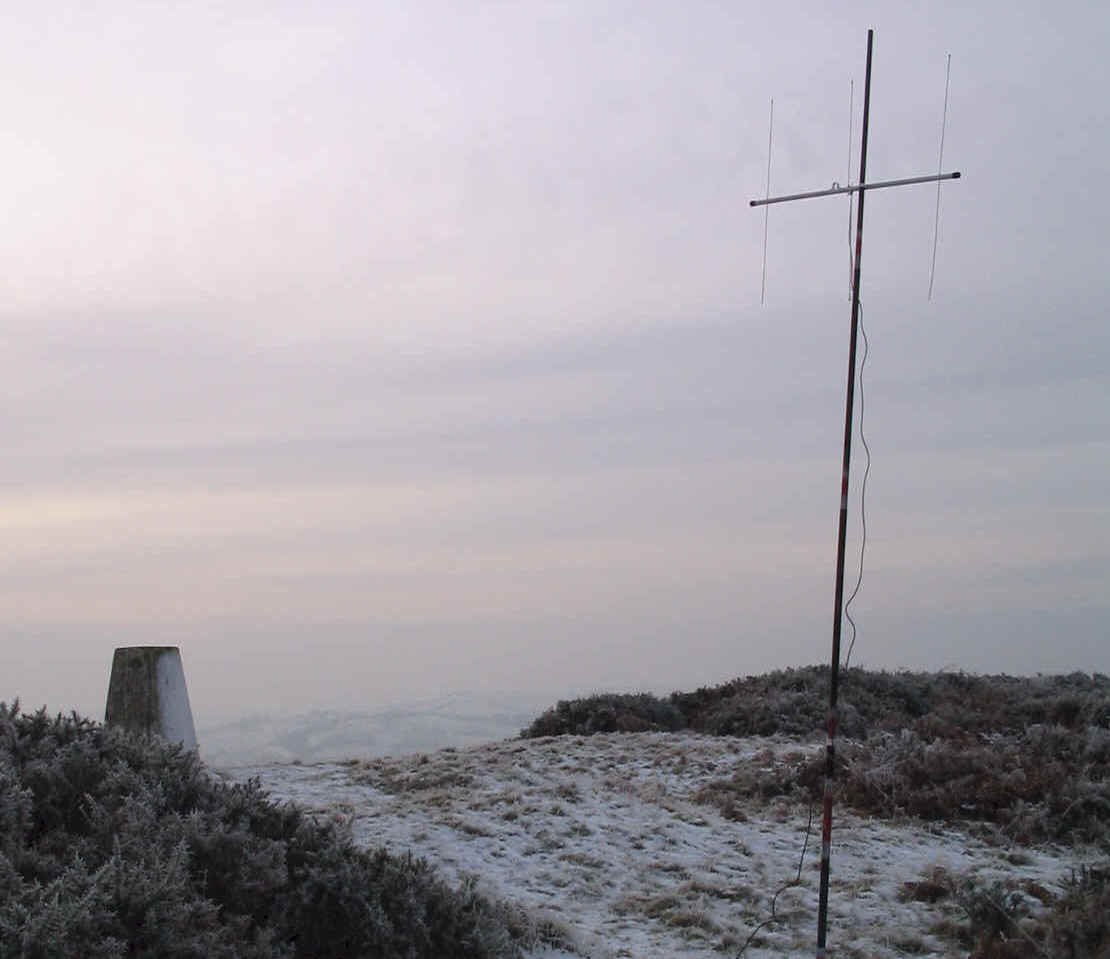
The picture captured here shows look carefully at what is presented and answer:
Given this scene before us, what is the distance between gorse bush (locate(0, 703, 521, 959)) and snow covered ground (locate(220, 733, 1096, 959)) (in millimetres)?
1429

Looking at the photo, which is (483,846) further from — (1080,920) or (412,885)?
(1080,920)

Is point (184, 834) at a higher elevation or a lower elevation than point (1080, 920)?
higher

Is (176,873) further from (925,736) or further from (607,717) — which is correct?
(607,717)

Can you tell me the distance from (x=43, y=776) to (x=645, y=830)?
6.64 metres

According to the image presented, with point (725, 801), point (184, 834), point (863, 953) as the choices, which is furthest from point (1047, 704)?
point (184, 834)

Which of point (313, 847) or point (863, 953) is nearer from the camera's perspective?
point (313, 847)

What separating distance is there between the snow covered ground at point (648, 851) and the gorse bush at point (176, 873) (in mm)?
1429

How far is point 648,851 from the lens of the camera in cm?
1162

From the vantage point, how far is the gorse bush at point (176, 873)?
6082 mm

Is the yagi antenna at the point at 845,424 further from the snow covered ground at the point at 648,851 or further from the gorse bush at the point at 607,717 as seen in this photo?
the gorse bush at the point at 607,717

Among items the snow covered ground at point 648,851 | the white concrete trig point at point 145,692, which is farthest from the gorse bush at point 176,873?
the white concrete trig point at point 145,692

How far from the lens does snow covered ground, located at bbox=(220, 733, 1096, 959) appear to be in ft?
31.2

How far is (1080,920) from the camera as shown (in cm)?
820

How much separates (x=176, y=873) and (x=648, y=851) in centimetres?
614
